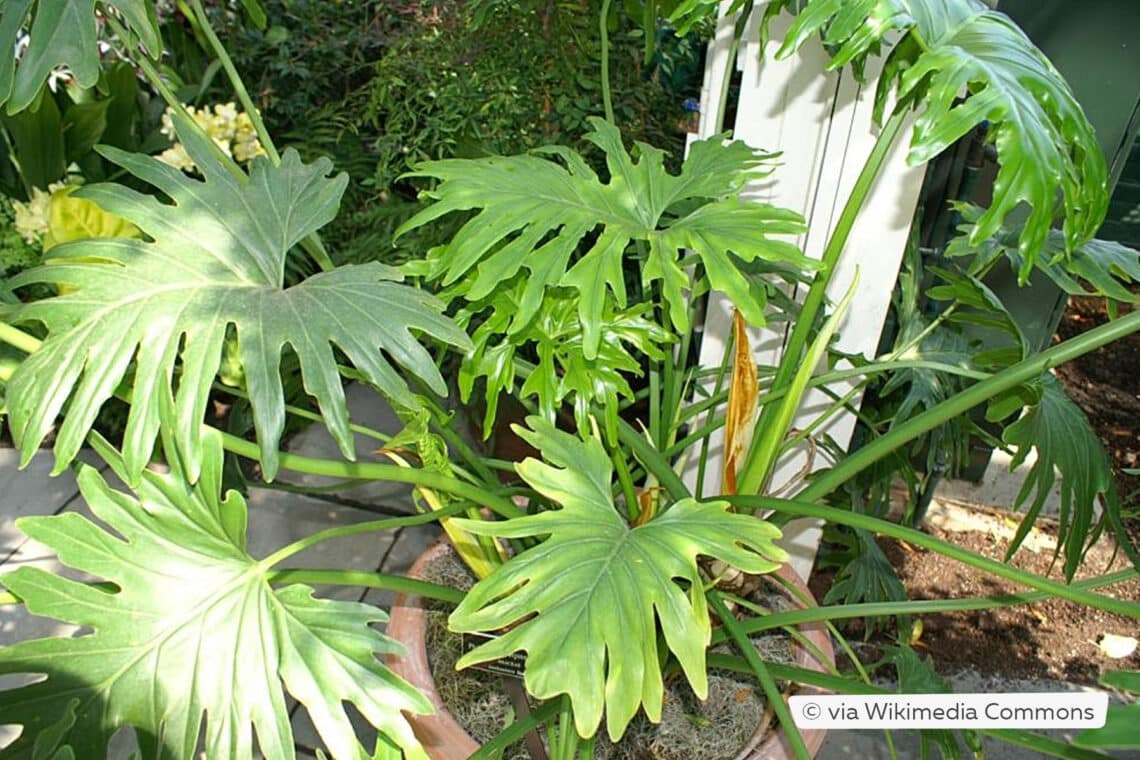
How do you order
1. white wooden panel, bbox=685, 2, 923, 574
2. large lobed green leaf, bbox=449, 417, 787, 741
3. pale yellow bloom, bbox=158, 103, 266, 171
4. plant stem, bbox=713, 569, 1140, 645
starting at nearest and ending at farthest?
large lobed green leaf, bbox=449, 417, 787, 741, plant stem, bbox=713, 569, 1140, 645, white wooden panel, bbox=685, 2, 923, 574, pale yellow bloom, bbox=158, 103, 266, 171

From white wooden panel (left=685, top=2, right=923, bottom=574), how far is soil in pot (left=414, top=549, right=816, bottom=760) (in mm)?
308

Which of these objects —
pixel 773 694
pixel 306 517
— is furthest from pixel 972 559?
pixel 306 517

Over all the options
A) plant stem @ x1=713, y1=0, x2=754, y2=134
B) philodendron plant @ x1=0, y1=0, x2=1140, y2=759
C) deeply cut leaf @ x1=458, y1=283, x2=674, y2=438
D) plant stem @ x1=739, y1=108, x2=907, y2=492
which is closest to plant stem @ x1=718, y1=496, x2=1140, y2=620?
philodendron plant @ x1=0, y1=0, x2=1140, y2=759

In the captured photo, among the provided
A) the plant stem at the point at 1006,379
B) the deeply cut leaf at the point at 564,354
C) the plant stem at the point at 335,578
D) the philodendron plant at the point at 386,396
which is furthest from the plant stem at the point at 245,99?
the plant stem at the point at 1006,379

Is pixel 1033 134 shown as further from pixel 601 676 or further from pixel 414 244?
pixel 414 244

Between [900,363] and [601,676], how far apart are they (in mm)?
561

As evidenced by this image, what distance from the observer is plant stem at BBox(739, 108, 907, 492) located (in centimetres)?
99

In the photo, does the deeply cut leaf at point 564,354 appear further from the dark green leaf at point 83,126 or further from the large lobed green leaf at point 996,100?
the dark green leaf at point 83,126

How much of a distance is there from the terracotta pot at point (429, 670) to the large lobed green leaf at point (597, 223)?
0.44m

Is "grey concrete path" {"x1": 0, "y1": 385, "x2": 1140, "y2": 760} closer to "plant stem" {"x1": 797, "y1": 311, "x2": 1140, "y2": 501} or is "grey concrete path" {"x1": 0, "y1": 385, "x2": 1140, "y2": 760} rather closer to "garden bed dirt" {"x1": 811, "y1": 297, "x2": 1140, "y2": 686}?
"garden bed dirt" {"x1": 811, "y1": 297, "x2": 1140, "y2": 686}

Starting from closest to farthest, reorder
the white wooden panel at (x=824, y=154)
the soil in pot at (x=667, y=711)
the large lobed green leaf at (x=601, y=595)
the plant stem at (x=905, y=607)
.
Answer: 1. the large lobed green leaf at (x=601, y=595)
2. the plant stem at (x=905, y=607)
3. the soil in pot at (x=667, y=711)
4. the white wooden panel at (x=824, y=154)

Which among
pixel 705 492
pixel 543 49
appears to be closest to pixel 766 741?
pixel 705 492

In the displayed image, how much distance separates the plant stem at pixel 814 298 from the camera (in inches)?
38.9

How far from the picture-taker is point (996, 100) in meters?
0.81
